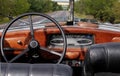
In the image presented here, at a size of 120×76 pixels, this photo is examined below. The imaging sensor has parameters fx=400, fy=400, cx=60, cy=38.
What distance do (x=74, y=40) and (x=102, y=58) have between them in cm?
87

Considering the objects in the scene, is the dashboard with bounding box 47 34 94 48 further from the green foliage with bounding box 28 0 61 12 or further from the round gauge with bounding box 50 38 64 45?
the green foliage with bounding box 28 0 61 12

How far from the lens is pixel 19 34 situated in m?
4.33

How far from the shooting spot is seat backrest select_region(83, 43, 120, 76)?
11.4ft

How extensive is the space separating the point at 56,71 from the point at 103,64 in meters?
0.66

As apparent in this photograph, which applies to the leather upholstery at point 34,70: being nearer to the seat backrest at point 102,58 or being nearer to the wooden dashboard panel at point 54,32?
the seat backrest at point 102,58

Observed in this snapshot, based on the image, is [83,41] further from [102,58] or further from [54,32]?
[102,58]

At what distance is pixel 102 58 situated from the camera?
353 cm

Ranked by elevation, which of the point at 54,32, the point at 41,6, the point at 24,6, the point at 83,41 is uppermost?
the point at 54,32

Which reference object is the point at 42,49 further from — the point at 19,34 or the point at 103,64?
the point at 103,64

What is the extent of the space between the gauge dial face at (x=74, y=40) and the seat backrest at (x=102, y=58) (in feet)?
2.71

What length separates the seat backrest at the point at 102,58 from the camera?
11.4ft

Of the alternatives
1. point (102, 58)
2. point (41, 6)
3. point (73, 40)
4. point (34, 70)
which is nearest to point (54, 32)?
point (73, 40)

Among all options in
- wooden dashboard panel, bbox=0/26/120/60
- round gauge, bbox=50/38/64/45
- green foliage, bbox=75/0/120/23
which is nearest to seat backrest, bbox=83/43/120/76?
wooden dashboard panel, bbox=0/26/120/60

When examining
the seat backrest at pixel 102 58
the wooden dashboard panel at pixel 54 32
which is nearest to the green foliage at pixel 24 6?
the wooden dashboard panel at pixel 54 32
